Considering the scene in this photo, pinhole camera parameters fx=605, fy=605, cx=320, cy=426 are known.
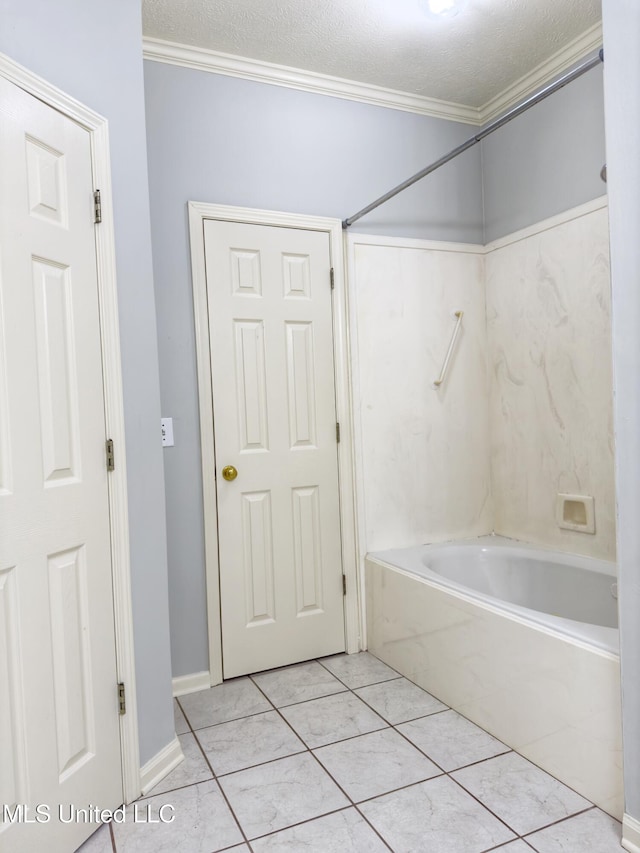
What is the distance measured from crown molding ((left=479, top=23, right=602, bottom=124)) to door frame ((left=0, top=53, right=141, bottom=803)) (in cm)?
204

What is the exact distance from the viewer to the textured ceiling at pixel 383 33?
7.58 ft

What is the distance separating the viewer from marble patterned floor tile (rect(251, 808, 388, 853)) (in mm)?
1576

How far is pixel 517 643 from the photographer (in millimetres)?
1969

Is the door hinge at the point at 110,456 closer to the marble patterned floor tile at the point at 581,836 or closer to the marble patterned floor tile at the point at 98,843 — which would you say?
the marble patterned floor tile at the point at 98,843

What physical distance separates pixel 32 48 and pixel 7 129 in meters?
0.28

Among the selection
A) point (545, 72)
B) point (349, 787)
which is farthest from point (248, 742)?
point (545, 72)

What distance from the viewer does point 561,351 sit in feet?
9.06

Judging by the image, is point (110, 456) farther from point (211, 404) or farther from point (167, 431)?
point (211, 404)

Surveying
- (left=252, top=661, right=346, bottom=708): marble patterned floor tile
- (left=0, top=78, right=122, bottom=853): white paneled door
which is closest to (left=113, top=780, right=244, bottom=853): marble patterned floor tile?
(left=0, top=78, right=122, bottom=853): white paneled door

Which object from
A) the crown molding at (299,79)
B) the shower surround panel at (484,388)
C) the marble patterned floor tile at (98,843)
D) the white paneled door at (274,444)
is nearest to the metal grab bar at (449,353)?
the shower surround panel at (484,388)

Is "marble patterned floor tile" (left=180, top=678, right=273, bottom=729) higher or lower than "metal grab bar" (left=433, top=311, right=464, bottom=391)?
lower

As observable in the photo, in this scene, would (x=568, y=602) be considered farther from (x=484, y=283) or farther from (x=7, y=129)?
(x=7, y=129)

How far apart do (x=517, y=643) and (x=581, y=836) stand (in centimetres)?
53

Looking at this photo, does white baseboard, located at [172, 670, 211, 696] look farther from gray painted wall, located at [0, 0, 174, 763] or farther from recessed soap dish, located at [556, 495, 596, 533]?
recessed soap dish, located at [556, 495, 596, 533]
